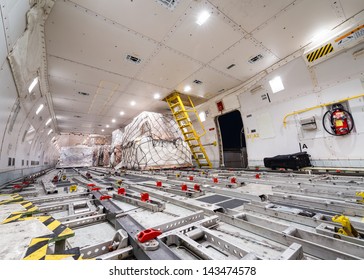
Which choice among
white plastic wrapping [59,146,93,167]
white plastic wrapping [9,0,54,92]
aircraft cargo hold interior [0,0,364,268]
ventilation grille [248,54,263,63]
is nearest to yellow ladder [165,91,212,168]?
aircraft cargo hold interior [0,0,364,268]

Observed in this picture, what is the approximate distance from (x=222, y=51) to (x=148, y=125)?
463cm

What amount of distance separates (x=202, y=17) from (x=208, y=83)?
277cm

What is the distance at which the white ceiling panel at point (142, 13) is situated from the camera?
9.43 feet

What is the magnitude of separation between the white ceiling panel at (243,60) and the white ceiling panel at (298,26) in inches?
9.4

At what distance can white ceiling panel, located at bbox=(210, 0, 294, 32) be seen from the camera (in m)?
3.02

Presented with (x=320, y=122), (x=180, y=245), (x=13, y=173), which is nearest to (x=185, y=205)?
(x=180, y=245)

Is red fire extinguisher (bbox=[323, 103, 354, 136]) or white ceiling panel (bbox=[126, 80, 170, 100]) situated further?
white ceiling panel (bbox=[126, 80, 170, 100])

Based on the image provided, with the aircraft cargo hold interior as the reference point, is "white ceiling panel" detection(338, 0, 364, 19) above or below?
above

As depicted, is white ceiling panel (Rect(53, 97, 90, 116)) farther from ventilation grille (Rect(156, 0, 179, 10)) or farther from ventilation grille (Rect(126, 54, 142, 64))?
ventilation grille (Rect(156, 0, 179, 10))

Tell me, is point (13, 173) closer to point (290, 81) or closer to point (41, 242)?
point (41, 242)

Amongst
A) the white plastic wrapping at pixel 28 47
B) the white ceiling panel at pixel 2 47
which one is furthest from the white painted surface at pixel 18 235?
the white plastic wrapping at pixel 28 47

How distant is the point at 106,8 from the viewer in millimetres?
2936

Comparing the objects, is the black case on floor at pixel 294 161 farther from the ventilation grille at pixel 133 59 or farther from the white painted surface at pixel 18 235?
the white painted surface at pixel 18 235

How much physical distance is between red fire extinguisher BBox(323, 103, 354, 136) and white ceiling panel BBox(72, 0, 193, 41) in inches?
164
